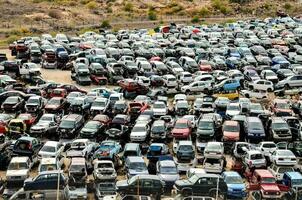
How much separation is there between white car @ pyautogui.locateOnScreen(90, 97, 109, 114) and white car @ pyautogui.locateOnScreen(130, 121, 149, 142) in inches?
188

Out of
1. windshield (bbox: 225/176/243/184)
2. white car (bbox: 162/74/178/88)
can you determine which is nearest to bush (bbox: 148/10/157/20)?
white car (bbox: 162/74/178/88)

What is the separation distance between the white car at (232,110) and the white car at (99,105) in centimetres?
841

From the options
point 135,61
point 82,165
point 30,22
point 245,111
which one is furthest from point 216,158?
point 30,22

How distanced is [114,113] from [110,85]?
11.9 meters

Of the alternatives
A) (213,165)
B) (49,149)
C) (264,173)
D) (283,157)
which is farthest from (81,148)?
(283,157)

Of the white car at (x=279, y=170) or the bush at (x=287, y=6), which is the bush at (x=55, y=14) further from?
the white car at (x=279, y=170)

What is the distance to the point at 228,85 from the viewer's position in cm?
4859

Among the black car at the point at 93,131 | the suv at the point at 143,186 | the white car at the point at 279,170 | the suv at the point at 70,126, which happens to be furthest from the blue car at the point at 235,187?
the suv at the point at 70,126

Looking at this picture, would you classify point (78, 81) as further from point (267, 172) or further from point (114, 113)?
point (267, 172)

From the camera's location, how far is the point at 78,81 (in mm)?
Result: 53062

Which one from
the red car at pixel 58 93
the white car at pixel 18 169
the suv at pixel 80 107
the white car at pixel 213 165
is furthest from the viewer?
the red car at pixel 58 93

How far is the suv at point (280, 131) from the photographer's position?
36.1 meters

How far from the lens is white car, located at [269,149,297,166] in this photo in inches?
1246

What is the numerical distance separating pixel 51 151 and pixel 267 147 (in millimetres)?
12047
